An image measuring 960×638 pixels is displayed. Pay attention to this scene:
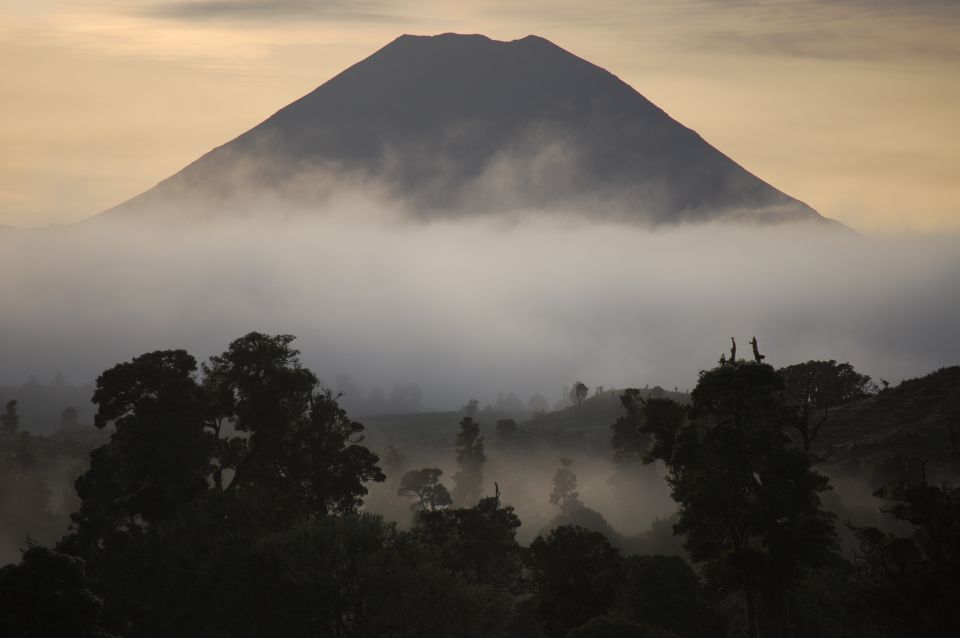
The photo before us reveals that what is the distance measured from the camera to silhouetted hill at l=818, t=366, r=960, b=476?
5551 inches

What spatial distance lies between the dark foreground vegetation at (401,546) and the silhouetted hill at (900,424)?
27.4 metres

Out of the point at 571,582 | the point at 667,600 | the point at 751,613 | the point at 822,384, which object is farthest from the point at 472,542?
the point at 822,384

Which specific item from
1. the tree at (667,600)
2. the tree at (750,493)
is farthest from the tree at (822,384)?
the tree at (750,493)

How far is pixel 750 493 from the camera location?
66.9 m

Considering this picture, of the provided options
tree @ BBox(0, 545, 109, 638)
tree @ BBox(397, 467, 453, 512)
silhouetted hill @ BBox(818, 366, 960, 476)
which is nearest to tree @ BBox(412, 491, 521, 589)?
tree @ BBox(0, 545, 109, 638)

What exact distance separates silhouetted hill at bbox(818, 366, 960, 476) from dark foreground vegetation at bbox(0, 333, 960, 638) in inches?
1078

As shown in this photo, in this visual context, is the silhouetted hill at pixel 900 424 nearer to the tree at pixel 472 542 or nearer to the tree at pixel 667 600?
the tree at pixel 472 542

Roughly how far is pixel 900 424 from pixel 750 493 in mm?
91523

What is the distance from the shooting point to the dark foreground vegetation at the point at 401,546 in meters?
64.5

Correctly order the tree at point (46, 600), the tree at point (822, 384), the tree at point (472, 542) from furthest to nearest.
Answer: the tree at point (822, 384), the tree at point (472, 542), the tree at point (46, 600)

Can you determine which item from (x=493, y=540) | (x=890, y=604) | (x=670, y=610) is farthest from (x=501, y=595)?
(x=890, y=604)

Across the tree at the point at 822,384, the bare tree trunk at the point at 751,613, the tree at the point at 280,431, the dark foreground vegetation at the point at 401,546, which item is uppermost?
the tree at the point at 822,384

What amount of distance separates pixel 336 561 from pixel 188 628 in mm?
10289

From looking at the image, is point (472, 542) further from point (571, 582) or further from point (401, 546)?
point (401, 546)
